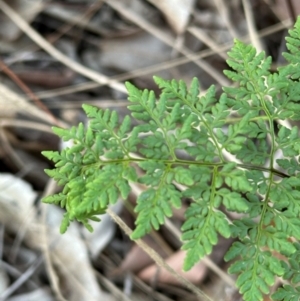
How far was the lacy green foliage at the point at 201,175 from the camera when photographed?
1049mm

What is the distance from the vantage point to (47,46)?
2764 mm

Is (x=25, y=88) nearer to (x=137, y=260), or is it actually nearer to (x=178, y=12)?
(x=178, y=12)

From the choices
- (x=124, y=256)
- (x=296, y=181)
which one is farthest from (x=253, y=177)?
(x=124, y=256)

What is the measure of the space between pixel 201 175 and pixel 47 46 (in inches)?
73.4

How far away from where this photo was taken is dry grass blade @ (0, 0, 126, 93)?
2.65 meters

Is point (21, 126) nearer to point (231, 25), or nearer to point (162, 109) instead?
point (231, 25)

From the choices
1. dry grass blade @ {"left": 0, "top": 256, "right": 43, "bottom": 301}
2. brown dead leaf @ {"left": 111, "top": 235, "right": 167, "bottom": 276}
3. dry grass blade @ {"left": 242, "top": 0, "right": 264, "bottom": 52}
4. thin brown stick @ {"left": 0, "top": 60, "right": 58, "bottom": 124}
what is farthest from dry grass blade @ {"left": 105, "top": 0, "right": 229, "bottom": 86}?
dry grass blade @ {"left": 0, "top": 256, "right": 43, "bottom": 301}

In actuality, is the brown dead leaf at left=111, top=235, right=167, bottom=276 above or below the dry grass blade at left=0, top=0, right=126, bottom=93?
below

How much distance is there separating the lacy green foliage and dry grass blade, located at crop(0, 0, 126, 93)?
1.50 m

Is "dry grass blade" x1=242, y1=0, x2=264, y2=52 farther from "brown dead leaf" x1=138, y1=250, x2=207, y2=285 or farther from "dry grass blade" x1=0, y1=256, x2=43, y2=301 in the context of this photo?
"dry grass blade" x1=0, y1=256, x2=43, y2=301

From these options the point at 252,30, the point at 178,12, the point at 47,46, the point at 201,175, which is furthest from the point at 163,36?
the point at 201,175

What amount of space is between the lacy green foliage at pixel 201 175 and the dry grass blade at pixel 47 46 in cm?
150

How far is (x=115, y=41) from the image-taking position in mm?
2758

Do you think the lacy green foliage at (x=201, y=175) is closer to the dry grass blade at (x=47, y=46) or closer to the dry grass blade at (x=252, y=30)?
the dry grass blade at (x=252, y=30)
